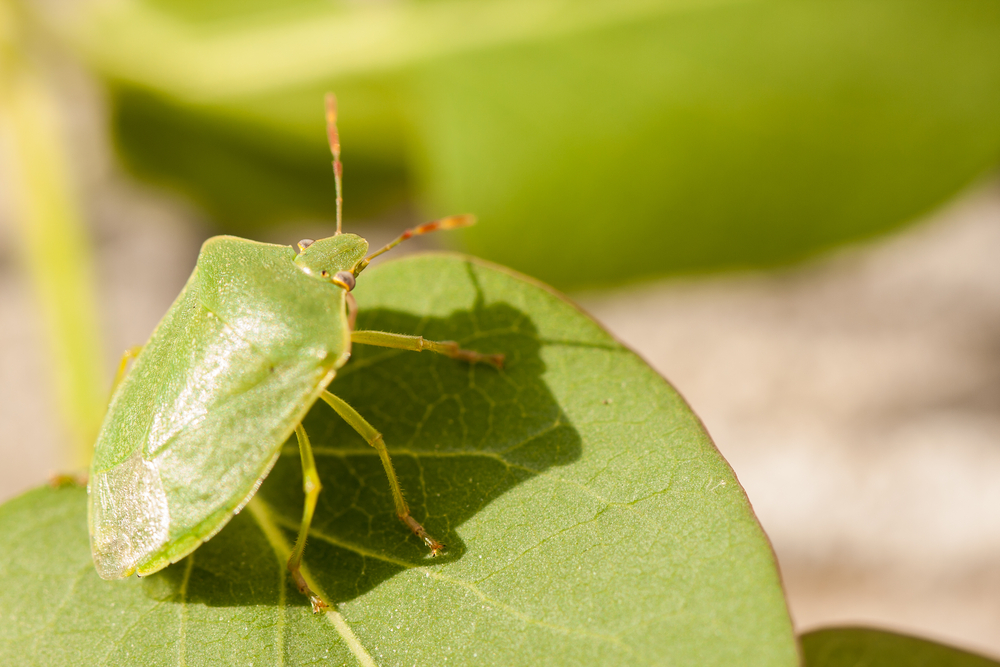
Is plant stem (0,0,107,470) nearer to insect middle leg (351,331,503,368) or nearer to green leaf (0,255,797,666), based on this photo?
green leaf (0,255,797,666)

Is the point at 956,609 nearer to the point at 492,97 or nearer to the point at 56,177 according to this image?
the point at 492,97

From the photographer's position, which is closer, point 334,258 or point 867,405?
point 334,258

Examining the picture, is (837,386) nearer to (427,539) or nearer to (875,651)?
(875,651)

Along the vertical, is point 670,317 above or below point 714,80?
below

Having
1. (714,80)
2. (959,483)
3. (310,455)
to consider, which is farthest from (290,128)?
(959,483)

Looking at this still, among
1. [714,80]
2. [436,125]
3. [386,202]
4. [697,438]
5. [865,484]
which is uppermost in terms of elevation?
[714,80]

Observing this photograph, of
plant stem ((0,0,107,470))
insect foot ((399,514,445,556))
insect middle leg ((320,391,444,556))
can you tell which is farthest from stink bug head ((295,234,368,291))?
plant stem ((0,0,107,470))

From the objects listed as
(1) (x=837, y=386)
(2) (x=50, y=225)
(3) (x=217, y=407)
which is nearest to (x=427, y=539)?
(3) (x=217, y=407)
